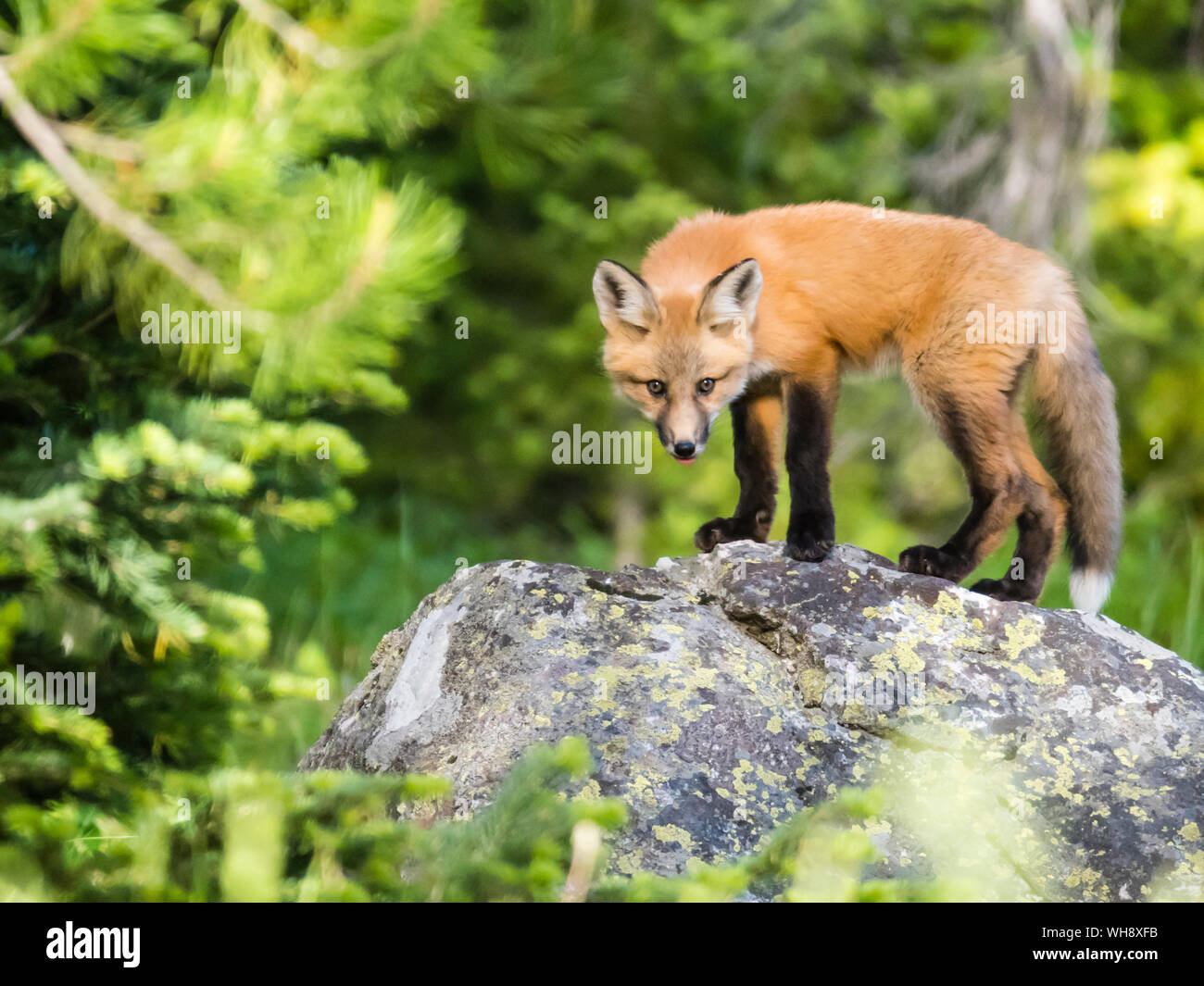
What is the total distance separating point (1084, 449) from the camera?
4.15 m

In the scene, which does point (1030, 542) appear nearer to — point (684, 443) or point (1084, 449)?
point (1084, 449)

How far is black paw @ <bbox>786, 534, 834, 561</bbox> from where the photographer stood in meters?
3.58

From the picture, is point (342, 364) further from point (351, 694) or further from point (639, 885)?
point (639, 885)

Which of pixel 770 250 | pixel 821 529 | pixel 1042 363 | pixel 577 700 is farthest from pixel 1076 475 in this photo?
pixel 577 700

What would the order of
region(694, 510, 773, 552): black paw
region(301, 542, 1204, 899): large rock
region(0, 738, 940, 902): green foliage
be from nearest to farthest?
region(0, 738, 940, 902): green foliage, region(301, 542, 1204, 899): large rock, region(694, 510, 773, 552): black paw

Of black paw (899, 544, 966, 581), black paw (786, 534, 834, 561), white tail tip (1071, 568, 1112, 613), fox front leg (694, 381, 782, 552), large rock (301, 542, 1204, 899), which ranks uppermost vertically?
fox front leg (694, 381, 782, 552)

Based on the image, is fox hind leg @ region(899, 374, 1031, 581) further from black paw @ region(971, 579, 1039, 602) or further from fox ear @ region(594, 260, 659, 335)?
fox ear @ region(594, 260, 659, 335)

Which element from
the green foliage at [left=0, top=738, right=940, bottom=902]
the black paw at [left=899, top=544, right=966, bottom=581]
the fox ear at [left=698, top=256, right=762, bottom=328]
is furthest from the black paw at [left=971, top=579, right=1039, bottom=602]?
the green foliage at [left=0, top=738, right=940, bottom=902]

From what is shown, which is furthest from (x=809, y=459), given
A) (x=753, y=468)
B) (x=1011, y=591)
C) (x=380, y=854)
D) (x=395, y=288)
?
(x=380, y=854)

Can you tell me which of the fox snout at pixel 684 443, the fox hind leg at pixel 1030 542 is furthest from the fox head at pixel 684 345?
the fox hind leg at pixel 1030 542

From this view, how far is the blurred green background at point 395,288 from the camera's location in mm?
2781

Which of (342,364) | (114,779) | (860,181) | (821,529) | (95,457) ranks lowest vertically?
(114,779)

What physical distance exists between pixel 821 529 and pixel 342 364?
1708 millimetres

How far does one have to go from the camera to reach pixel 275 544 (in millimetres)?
7184
